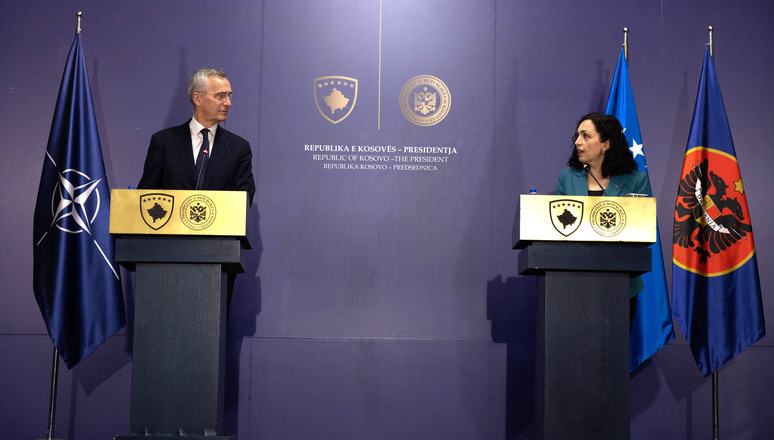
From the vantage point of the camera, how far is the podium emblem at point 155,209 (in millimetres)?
2961

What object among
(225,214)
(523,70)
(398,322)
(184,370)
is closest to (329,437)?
(398,322)

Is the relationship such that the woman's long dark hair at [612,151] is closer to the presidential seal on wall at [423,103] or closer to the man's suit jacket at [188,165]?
the presidential seal on wall at [423,103]

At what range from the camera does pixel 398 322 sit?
428cm

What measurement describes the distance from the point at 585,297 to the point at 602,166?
89 centimetres

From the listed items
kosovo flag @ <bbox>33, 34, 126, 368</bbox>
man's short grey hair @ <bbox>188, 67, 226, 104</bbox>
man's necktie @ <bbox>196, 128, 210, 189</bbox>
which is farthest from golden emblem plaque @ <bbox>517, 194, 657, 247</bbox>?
kosovo flag @ <bbox>33, 34, 126, 368</bbox>

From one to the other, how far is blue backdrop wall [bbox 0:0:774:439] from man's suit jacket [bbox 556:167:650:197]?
2.36 ft

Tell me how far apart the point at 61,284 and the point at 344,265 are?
1.54 m

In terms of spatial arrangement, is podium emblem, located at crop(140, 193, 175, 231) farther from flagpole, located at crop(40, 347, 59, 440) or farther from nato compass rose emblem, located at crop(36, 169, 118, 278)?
flagpole, located at crop(40, 347, 59, 440)

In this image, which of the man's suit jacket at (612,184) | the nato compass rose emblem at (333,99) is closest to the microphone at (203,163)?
the nato compass rose emblem at (333,99)

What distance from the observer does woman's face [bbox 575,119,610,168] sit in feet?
12.0

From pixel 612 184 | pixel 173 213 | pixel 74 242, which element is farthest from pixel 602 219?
pixel 74 242

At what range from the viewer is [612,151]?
367 cm

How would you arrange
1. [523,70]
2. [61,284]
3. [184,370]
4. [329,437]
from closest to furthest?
[184,370], [61,284], [329,437], [523,70]

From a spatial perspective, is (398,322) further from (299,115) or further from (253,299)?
(299,115)
